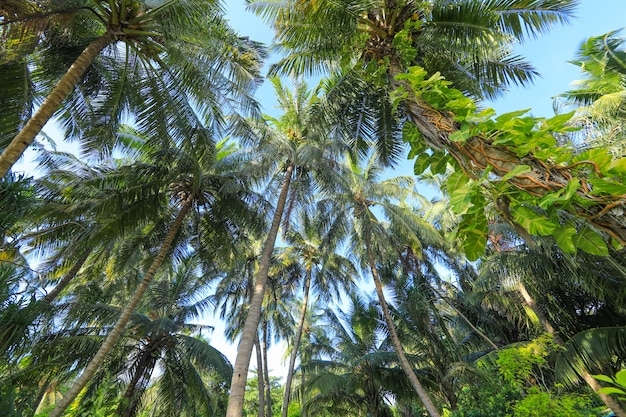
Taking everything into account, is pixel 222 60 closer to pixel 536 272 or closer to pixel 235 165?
pixel 235 165

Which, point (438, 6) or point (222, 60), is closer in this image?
point (438, 6)

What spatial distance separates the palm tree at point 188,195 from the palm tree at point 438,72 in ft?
12.3

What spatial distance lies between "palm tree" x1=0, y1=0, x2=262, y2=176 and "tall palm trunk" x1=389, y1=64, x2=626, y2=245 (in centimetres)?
472

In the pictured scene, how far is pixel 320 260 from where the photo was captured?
1708cm

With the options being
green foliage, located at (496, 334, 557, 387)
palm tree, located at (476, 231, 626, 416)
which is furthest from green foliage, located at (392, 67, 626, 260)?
palm tree, located at (476, 231, 626, 416)

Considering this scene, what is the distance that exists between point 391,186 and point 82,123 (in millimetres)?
11201

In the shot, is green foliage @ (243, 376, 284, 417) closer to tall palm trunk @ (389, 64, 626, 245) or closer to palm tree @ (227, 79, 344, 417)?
palm tree @ (227, 79, 344, 417)

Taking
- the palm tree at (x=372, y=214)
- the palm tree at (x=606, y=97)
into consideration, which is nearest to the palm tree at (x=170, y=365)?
the palm tree at (x=372, y=214)

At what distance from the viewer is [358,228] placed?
570 inches

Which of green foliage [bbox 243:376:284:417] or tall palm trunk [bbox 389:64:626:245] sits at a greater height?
green foliage [bbox 243:376:284:417]

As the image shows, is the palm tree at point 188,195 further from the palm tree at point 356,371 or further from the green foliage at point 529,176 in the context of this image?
the palm tree at point 356,371

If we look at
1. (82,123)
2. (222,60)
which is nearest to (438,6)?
(222,60)

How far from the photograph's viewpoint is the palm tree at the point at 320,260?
1489cm

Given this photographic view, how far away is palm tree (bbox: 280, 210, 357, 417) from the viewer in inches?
586
